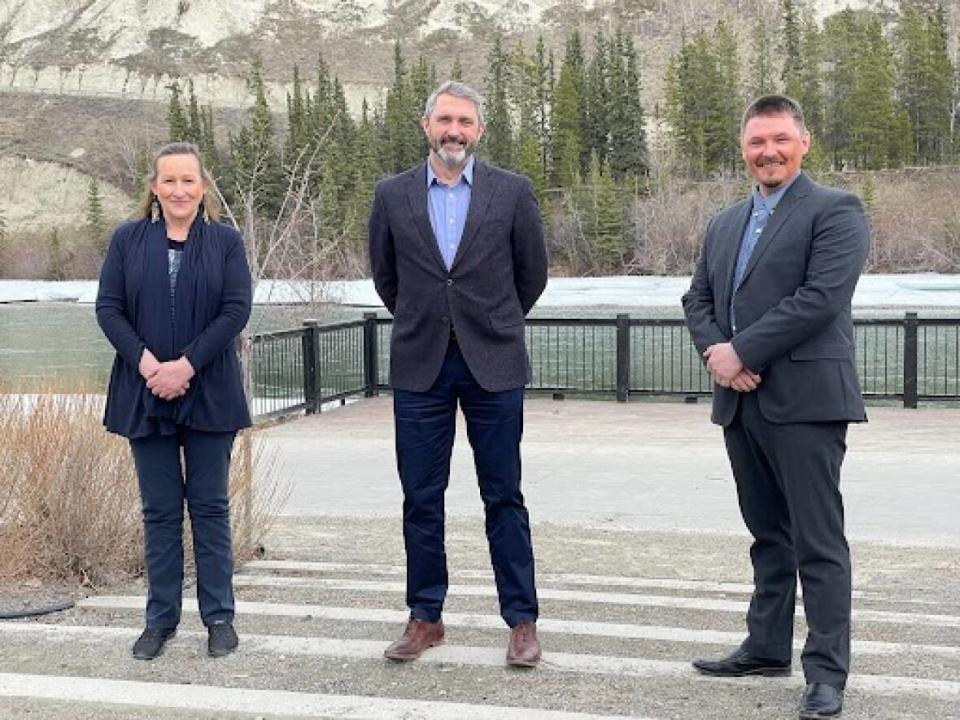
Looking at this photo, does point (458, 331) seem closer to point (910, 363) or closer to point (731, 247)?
point (731, 247)

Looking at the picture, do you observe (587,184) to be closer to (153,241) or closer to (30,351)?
(30,351)

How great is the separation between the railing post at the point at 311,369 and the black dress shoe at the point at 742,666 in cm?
1096

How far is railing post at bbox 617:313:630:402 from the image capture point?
51.7ft

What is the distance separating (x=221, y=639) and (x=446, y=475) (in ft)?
3.34

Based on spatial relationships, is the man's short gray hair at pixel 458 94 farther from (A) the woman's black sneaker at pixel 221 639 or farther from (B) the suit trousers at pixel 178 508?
(A) the woman's black sneaker at pixel 221 639

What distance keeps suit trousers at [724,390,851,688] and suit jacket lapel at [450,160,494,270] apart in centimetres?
114

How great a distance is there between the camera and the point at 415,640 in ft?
15.2

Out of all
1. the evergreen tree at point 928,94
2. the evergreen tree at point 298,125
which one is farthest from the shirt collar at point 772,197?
the evergreen tree at point 928,94

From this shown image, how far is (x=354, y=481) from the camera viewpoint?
10.1m

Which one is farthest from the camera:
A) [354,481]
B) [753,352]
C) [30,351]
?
[30,351]

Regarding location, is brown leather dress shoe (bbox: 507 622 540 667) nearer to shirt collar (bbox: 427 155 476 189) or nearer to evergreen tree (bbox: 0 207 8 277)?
shirt collar (bbox: 427 155 476 189)

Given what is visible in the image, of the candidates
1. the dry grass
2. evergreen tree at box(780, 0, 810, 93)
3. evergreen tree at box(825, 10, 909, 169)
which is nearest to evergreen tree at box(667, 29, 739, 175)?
evergreen tree at box(780, 0, 810, 93)

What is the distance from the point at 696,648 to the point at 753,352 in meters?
1.19

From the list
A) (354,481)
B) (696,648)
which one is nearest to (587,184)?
(354,481)
